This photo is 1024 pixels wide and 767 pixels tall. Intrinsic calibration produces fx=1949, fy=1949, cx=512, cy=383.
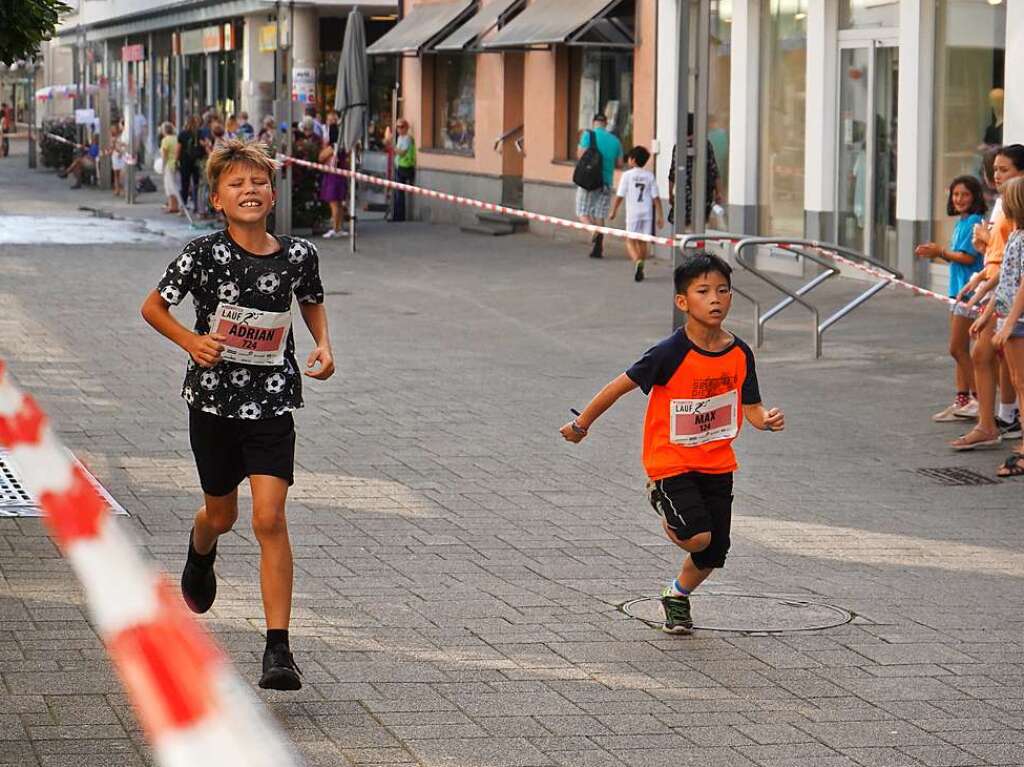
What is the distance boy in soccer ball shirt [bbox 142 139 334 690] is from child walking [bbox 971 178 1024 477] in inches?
208

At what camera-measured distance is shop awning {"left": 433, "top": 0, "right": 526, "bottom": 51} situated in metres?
31.2

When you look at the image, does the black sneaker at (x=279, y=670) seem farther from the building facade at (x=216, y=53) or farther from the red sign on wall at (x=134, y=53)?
the red sign on wall at (x=134, y=53)

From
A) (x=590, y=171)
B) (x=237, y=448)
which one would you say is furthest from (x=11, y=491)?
(x=590, y=171)

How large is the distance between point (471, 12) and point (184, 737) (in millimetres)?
32097

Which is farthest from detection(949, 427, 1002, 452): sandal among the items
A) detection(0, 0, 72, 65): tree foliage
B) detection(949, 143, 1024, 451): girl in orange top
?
detection(0, 0, 72, 65): tree foliage

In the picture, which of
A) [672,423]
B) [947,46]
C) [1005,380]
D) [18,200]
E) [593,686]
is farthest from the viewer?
[18,200]

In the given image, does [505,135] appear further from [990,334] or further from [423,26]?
[990,334]

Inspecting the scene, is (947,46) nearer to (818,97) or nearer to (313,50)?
(818,97)

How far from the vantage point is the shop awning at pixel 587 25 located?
90.1 ft

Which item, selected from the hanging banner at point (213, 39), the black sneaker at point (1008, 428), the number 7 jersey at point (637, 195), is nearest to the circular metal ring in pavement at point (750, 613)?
the black sneaker at point (1008, 428)

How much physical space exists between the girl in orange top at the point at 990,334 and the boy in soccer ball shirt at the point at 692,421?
4.47 m

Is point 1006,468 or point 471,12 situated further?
point 471,12

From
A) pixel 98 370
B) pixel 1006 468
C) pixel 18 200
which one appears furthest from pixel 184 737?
pixel 18 200

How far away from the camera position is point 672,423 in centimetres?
672
